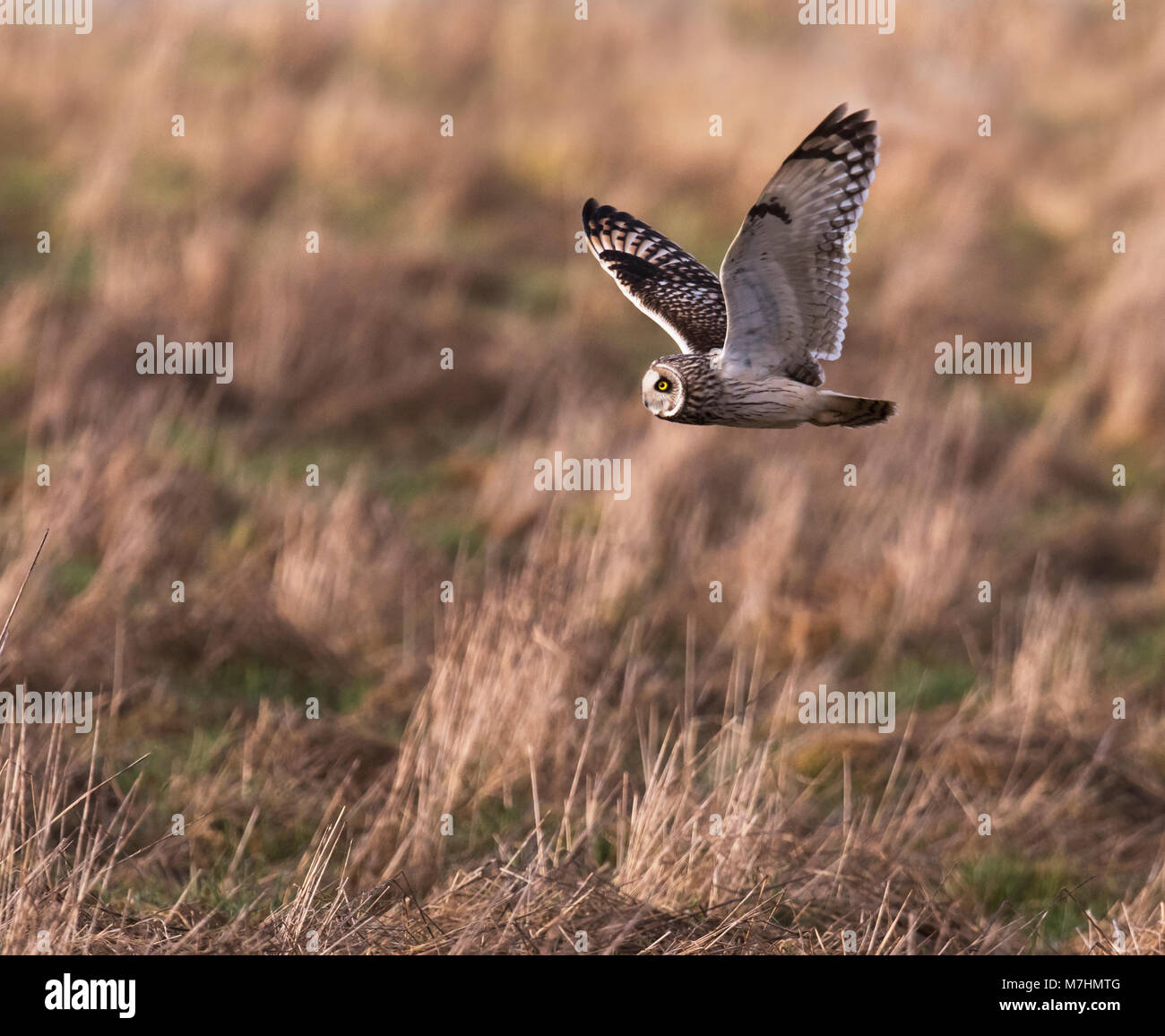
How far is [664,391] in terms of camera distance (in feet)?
→ 6.83

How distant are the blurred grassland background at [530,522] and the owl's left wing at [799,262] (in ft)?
5.87

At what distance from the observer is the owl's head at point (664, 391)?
2.04 m

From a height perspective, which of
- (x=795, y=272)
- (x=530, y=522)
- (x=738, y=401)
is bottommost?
(x=530, y=522)

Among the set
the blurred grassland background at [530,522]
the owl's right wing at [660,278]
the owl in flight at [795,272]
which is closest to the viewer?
the owl in flight at [795,272]

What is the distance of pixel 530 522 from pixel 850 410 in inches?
238

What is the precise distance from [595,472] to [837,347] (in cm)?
600

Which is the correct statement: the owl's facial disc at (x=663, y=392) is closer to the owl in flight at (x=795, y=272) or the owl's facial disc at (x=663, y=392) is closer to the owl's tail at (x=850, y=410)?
the owl in flight at (x=795, y=272)

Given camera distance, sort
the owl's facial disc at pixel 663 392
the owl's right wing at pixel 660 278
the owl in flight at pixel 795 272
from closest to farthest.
Result: the owl's facial disc at pixel 663 392
the owl in flight at pixel 795 272
the owl's right wing at pixel 660 278

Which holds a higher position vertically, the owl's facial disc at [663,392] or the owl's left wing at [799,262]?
A: the owl's left wing at [799,262]

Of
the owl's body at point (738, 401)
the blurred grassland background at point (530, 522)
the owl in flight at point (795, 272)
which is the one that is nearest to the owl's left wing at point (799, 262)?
the owl in flight at point (795, 272)

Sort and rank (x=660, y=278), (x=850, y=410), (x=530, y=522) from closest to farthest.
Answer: (x=850, y=410), (x=660, y=278), (x=530, y=522)

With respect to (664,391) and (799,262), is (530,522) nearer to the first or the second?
(799,262)

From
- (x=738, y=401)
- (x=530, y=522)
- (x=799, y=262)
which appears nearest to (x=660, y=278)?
(x=799, y=262)

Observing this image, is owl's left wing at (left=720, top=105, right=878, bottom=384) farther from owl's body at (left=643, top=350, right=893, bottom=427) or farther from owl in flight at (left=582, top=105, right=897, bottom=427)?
owl's body at (left=643, top=350, right=893, bottom=427)
